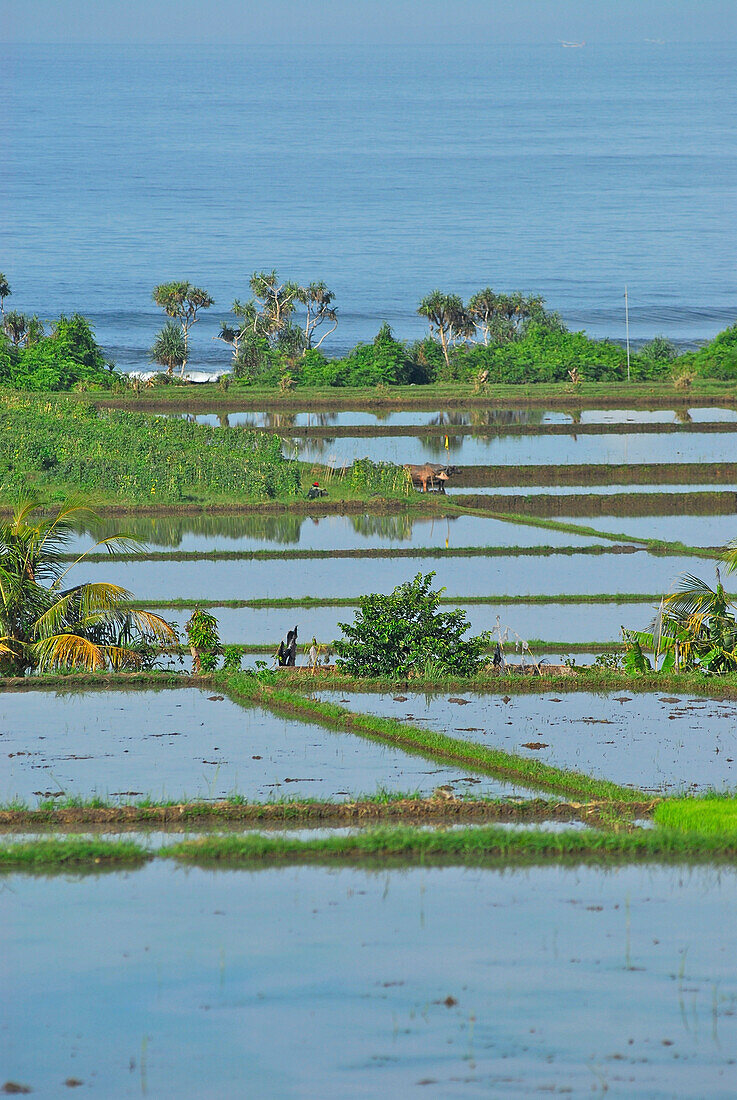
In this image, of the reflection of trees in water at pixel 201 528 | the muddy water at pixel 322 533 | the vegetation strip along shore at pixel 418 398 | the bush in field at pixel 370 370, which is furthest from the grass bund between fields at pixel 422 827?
the bush in field at pixel 370 370

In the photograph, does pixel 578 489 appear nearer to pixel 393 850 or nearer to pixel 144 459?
pixel 144 459

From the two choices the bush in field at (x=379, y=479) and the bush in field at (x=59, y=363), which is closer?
the bush in field at (x=379, y=479)

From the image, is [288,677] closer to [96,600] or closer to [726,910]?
[96,600]

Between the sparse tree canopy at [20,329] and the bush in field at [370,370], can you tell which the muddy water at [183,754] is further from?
the sparse tree canopy at [20,329]

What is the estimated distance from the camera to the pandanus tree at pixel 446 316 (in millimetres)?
36500

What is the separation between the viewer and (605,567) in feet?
53.7

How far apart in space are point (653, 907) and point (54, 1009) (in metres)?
2.80

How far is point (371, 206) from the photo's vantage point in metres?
95.3

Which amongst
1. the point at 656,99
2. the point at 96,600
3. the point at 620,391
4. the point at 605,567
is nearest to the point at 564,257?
the point at 620,391

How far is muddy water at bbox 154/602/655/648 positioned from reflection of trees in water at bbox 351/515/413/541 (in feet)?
13.1

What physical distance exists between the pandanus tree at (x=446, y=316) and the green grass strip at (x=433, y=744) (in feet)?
83.0

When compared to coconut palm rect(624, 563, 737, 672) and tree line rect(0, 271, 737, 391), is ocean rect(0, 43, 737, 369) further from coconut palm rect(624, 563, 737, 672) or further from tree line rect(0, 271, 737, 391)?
coconut palm rect(624, 563, 737, 672)

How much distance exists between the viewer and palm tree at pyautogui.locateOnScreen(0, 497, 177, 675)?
1145cm

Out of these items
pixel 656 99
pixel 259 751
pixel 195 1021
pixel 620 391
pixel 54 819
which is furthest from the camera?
pixel 656 99
